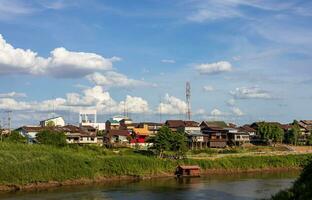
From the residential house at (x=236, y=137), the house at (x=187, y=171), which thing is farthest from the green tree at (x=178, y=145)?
the residential house at (x=236, y=137)

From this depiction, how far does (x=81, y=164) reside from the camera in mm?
46438

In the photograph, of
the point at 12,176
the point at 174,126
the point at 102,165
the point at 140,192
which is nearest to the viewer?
the point at 140,192

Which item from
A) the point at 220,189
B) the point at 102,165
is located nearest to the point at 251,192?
the point at 220,189

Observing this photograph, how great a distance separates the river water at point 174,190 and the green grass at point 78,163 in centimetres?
273

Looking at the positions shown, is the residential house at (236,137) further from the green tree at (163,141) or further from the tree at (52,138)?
the tree at (52,138)

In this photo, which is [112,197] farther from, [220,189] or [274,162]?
[274,162]

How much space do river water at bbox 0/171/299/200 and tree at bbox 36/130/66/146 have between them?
13276 millimetres

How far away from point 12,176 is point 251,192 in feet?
68.8

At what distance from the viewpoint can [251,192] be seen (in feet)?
124

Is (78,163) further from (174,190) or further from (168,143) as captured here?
(168,143)

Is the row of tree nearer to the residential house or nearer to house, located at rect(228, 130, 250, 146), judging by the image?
house, located at rect(228, 130, 250, 146)

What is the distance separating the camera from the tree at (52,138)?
55.5 metres

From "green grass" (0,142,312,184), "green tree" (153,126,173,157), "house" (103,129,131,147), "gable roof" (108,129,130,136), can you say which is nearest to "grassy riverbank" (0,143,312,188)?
"green grass" (0,142,312,184)

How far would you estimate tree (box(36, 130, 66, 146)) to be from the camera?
182 ft
